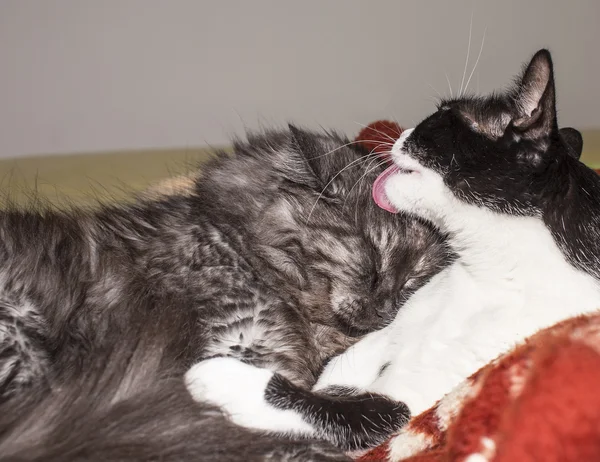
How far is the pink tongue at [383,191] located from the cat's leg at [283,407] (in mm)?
523

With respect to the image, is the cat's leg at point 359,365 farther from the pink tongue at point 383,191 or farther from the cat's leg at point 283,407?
the pink tongue at point 383,191

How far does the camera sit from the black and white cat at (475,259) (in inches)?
46.1

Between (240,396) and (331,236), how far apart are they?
52 cm

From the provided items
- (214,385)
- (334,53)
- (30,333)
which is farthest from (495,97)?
(334,53)

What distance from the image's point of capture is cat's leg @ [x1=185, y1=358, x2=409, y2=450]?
44.1 inches

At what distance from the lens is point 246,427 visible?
1079 mm

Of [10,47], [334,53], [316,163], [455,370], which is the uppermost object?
[10,47]

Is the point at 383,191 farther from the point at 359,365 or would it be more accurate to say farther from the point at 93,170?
the point at 93,170

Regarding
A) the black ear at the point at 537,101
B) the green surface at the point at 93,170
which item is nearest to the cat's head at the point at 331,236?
the black ear at the point at 537,101

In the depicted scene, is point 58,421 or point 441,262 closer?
point 58,421

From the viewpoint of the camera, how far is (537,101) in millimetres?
1326

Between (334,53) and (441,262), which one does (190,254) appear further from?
(334,53)

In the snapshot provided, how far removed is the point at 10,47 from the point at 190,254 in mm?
1856

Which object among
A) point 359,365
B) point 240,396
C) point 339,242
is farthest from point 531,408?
point 339,242
